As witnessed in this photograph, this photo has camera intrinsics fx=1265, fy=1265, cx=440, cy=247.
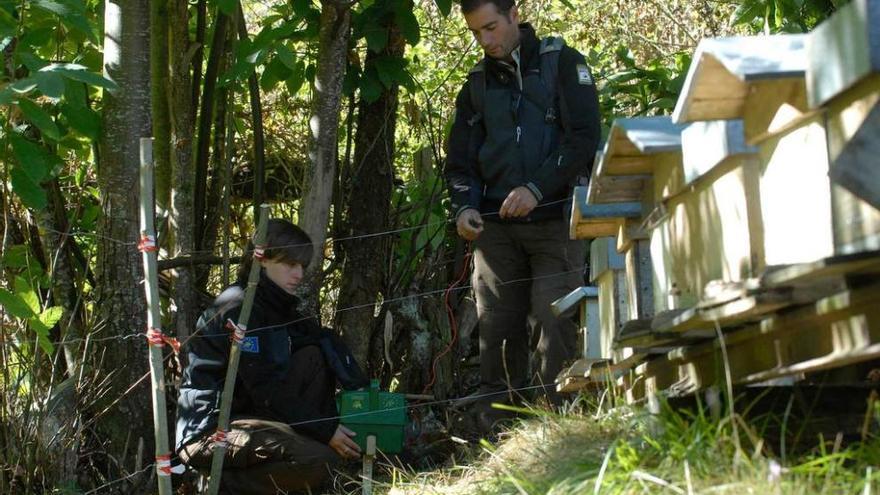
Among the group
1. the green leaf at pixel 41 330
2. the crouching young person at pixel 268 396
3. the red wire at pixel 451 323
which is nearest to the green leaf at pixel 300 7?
the crouching young person at pixel 268 396

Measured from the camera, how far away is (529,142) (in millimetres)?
6215

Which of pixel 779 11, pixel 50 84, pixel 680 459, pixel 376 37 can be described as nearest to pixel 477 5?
pixel 376 37

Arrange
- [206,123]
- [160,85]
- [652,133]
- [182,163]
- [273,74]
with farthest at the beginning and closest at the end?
[206,123] < [160,85] < [182,163] < [273,74] < [652,133]

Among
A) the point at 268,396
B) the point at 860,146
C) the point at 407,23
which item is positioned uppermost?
the point at 407,23

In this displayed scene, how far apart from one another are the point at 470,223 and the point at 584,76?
0.91 m

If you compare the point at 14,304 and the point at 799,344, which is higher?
the point at 14,304

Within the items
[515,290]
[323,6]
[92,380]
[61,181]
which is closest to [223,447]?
[92,380]

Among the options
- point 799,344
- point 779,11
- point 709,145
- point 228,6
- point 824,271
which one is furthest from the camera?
point 779,11

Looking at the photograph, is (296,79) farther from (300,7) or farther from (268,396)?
(268,396)

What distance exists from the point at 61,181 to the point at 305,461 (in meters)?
3.16

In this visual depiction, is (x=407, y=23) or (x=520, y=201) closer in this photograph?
(x=520, y=201)

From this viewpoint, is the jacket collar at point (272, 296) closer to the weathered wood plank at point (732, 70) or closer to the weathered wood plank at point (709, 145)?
the weathered wood plank at point (709, 145)

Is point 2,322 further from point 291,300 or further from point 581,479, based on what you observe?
point 581,479

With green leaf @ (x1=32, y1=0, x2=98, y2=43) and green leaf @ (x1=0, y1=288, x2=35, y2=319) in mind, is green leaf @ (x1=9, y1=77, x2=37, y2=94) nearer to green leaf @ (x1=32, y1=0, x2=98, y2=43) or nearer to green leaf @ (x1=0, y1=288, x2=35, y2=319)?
green leaf @ (x1=32, y1=0, x2=98, y2=43)
